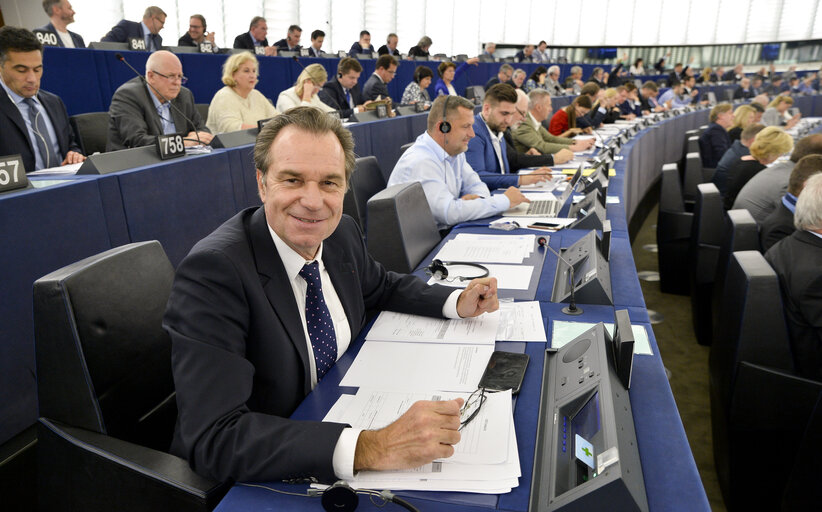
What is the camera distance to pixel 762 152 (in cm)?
390

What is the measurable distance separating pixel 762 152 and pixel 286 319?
409 cm

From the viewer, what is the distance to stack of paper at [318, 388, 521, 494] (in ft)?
2.62

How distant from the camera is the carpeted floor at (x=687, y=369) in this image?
2141 millimetres

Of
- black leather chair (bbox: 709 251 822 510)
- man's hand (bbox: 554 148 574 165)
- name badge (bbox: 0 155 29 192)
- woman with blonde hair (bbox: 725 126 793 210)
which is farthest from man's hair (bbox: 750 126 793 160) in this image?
name badge (bbox: 0 155 29 192)

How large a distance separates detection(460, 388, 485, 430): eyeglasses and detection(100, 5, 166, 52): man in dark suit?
656cm

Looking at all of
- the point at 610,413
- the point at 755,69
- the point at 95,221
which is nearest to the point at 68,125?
the point at 95,221

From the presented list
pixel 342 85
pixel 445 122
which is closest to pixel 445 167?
pixel 445 122

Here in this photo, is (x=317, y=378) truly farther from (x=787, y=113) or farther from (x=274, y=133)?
(x=787, y=113)

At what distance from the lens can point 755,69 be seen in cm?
1764

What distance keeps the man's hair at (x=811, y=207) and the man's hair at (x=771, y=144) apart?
2313mm

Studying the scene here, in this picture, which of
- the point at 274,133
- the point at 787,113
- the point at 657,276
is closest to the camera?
the point at 274,133

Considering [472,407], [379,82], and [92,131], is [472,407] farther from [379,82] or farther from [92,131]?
[379,82]

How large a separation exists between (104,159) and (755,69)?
20.7 metres

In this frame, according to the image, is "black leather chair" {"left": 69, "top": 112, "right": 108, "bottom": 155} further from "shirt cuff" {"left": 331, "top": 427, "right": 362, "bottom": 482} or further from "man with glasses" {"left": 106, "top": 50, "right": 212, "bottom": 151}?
"shirt cuff" {"left": 331, "top": 427, "right": 362, "bottom": 482}
